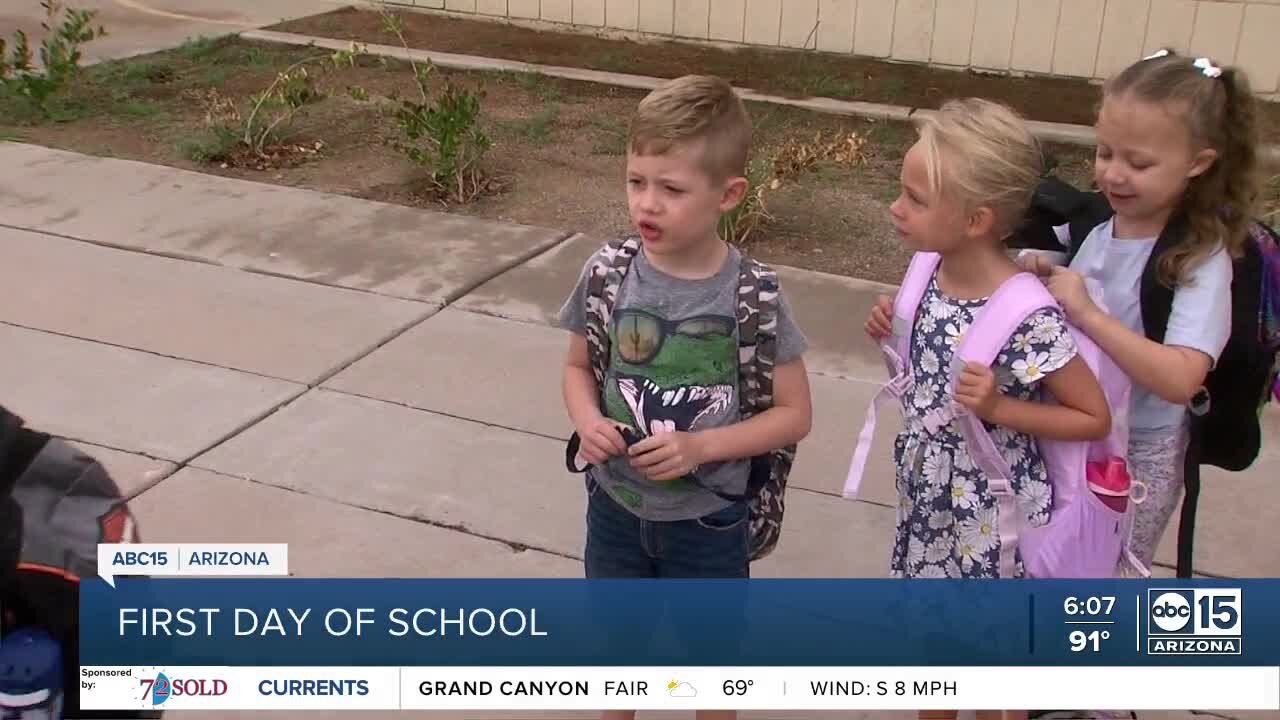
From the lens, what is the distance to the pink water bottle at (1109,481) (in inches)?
104

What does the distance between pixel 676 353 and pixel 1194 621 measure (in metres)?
1.27

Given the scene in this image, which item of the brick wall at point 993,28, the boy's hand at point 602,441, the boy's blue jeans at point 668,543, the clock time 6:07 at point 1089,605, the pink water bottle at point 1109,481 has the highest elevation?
the brick wall at point 993,28

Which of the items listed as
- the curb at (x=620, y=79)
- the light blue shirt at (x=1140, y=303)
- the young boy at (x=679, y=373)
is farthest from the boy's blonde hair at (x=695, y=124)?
the curb at (x=620, y=79)

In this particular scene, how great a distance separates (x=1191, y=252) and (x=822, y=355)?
261 cm

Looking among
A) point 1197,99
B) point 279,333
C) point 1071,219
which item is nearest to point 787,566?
point 1071,219

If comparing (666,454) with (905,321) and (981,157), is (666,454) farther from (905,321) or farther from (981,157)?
(981,157)

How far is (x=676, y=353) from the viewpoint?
265cm

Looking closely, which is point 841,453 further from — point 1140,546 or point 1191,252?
point 1191,252

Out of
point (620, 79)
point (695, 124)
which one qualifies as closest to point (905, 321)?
point (695, 124)

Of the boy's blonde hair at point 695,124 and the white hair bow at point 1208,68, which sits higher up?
the white hair bow at point 1208,68

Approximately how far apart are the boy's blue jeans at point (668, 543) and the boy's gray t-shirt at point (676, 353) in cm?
5

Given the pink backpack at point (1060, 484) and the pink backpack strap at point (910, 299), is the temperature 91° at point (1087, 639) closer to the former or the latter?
the pink backpack at point (1060, 484)

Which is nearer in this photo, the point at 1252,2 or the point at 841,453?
the point at 841,453

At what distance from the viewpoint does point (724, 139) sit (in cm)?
260
